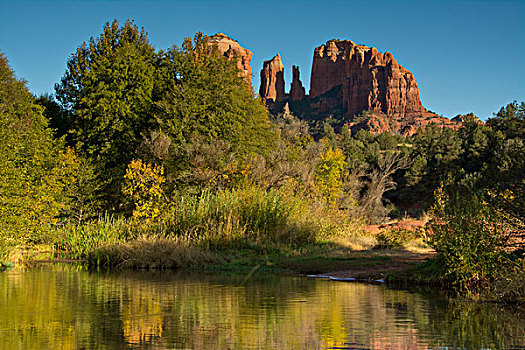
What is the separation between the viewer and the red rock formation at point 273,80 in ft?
580

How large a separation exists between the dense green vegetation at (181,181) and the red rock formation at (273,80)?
451 feet

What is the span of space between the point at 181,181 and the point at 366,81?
129 m

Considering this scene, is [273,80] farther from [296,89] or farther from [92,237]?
[92,237]

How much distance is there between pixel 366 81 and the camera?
475 ft

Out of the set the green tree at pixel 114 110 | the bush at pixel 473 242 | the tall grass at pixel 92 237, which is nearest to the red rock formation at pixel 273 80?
the green tree at pixel 114 110

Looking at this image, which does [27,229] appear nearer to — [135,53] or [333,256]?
[333,256]

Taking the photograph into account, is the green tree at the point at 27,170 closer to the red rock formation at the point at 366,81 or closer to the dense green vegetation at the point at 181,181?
the dense green vegetation at the point at 181,181

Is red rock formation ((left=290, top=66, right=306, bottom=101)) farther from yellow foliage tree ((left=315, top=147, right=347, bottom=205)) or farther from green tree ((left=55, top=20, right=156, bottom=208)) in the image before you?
green tree ((left=55, top=20, right=156, bottom=208))

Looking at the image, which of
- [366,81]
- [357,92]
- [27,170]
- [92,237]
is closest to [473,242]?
[92,237]

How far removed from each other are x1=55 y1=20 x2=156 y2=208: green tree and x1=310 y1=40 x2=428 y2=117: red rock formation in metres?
111

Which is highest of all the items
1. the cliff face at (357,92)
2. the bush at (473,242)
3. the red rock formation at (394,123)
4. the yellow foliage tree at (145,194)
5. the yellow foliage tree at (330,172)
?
the cliff face at (357,92)

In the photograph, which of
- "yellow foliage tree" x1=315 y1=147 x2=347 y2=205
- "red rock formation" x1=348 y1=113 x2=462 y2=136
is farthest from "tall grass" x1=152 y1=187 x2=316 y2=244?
"red rock formation" x1=348 y1=113 x2=462 y2=136

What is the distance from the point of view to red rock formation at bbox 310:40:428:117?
5320 inches

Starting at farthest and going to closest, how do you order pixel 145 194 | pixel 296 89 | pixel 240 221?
pixel 296 89
pixel 145 194
pixel 240 221
